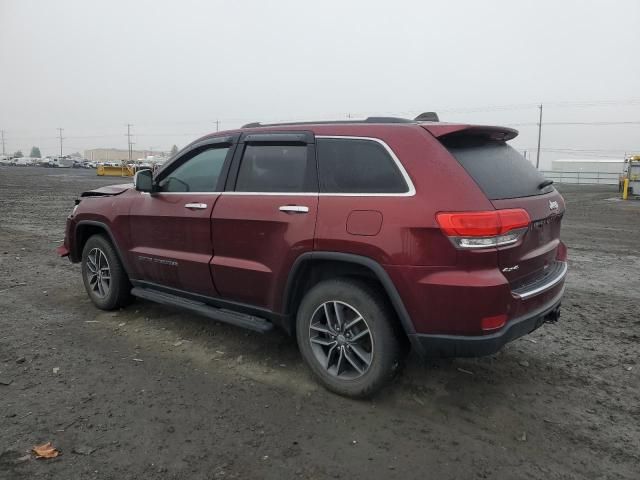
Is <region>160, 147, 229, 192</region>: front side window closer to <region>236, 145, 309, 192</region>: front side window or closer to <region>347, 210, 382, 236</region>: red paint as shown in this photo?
<region>236, 145, 309, 192</region>: front side window

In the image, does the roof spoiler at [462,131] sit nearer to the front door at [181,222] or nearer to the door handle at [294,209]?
the door handle at [294,209]

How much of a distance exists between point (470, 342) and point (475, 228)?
2.23ft

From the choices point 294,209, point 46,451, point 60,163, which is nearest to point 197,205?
point 294,209

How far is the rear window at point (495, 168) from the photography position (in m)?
3.22

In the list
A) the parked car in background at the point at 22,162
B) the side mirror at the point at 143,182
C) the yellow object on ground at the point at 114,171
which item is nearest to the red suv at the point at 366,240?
the side mirror at the point at 143,182

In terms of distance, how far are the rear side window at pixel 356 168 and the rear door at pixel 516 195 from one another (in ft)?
1.33

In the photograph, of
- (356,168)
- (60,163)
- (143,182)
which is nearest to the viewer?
(356,168)

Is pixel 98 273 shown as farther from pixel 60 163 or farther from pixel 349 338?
pixel 60 163

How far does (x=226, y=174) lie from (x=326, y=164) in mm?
1002

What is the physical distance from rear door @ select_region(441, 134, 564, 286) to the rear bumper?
0.27m

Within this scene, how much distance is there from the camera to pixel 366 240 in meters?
3.25

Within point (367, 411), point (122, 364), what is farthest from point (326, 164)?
point (122, 364)

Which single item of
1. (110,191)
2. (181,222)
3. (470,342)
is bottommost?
(470,342)

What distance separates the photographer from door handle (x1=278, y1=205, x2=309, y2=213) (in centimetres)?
357
